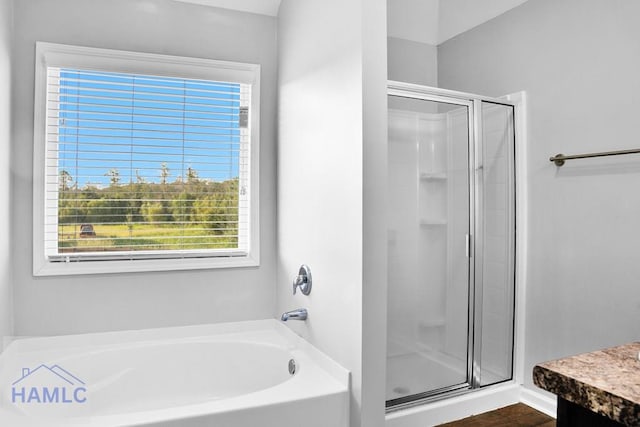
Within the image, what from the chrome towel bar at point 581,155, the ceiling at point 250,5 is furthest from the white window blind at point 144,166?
the chrome towel bar at point 581,155

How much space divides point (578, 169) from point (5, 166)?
283cm

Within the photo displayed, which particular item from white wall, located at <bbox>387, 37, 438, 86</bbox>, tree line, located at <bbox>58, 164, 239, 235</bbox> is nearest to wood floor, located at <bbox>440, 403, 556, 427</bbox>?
tree line, located at <bbox>58, 164, 239, 235</bbox>

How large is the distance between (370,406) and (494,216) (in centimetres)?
130

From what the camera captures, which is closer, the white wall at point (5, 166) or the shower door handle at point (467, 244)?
the white wall at point (5, 166)

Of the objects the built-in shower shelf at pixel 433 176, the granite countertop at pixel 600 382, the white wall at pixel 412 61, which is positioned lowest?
the granite countertop at pixel 600 382

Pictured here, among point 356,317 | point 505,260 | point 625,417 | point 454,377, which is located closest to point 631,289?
point 505,260

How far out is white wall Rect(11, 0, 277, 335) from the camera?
2.38 m

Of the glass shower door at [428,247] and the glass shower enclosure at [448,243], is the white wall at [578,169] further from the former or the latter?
the glass shower door at [428,247]

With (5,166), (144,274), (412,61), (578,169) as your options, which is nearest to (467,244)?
(578,169)

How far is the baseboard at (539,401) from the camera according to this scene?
2363 mm

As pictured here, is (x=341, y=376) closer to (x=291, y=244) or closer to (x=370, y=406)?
(x=370, y=406)

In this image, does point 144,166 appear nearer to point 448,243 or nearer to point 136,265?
point 136,265

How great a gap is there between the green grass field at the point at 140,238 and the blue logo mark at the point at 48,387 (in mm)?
636

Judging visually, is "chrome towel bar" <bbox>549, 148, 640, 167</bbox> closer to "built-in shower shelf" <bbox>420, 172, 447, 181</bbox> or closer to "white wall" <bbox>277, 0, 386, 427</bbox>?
"built-in shower shelf" <bbox>420, 172, 447, 181</bbox>
